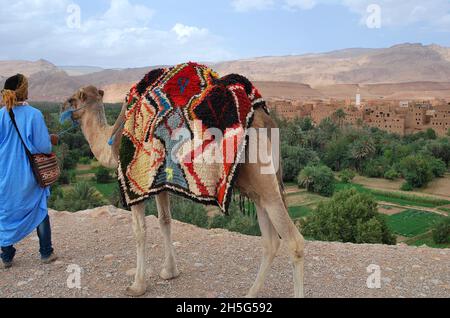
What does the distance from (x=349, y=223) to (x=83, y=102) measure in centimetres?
1782

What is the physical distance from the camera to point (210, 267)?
5738 millimetres

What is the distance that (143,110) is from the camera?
15.2ft

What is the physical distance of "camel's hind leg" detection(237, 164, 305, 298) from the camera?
415cm

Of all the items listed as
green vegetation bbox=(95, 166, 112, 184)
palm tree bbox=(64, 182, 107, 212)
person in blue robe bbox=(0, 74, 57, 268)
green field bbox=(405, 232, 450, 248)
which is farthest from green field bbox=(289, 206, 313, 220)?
person in blue robe bbox=(0, 74, 57, 268)

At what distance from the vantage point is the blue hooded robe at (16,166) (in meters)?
5.43

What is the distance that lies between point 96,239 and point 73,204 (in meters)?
14.6

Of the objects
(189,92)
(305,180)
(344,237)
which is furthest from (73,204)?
(305,180)

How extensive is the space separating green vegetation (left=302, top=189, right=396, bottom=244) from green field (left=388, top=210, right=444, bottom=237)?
7.55 meters

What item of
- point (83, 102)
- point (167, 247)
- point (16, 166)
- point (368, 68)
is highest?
point (368, 68)

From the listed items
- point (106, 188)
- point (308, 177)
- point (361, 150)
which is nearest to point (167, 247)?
point (106, 188)

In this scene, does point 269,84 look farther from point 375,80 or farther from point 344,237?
point 344,237

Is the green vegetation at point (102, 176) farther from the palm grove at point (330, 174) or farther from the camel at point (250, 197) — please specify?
the camel at point (250, 197)

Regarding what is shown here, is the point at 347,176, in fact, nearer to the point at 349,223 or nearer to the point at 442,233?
the point at 442,233

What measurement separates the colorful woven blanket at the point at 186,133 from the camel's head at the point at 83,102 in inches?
26.7
